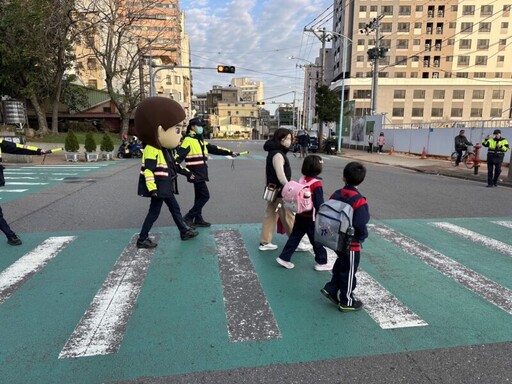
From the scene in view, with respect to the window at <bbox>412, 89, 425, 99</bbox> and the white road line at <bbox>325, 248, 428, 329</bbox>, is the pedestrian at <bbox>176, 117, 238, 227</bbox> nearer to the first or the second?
the white road line at <bbox>325, 248, 428, 329</bbox>

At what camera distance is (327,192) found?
10188mm

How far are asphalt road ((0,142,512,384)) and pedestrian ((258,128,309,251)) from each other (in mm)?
1637

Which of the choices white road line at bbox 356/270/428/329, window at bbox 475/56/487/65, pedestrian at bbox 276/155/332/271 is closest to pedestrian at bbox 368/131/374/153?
pedestrian at bbox 276/155/332/271

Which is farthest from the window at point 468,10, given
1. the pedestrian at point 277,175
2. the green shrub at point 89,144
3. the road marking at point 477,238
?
the pedestrian at point 277,175

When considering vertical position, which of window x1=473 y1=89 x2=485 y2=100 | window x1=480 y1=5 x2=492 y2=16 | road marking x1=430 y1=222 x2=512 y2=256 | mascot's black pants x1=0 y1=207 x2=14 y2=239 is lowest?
road marking x1=430 y1=222 x2=512 y2=256

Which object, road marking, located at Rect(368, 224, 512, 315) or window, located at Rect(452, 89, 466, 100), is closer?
road marking, located at Rect(368, 224, 512, 315)

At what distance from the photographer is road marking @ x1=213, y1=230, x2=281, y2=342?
3152 mm

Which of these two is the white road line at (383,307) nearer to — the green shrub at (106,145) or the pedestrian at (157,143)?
the pedestrian at (157,143)

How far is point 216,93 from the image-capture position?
116 meters

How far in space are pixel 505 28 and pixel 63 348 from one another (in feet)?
280

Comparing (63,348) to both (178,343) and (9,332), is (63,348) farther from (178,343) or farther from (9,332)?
(178,343)

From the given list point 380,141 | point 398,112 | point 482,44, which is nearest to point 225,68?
point 380,141

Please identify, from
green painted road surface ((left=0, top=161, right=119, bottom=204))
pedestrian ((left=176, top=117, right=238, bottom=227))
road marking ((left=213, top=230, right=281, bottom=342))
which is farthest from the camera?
green painted road surface ((left=0, top=161, right=119, bottom=204))

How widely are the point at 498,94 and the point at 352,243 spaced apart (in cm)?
7898
